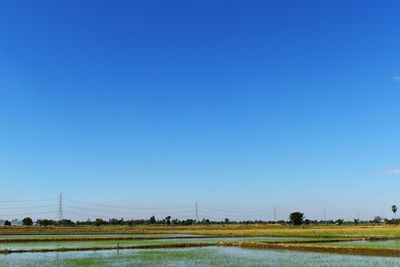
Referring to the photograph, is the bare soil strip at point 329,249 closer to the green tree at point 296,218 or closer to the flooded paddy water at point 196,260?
the flooded paddy water at point 196,260

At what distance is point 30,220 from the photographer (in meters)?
125

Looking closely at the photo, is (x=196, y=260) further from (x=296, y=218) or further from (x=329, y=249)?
(x=296, y=218)

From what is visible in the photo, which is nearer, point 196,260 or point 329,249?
point 196,260

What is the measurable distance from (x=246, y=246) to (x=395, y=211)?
121844 millimetres

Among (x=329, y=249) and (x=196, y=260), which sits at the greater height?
(x=196, y=260)

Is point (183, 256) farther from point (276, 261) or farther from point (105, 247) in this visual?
point (105, 247)

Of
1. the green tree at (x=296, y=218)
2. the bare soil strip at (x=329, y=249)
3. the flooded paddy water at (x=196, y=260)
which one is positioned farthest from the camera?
the green tree at (x=296, y=218)

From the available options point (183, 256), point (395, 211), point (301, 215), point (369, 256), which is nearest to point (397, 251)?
point (369, 256)

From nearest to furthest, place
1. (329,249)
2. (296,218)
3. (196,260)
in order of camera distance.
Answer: (196,260), (329,249), (296,218)

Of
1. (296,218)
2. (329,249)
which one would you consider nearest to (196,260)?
(329,249)

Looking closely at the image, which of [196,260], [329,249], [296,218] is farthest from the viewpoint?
[296,218]

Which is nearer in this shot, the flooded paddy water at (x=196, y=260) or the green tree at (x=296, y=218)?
the flooded paddy water at (x=196, y=260)

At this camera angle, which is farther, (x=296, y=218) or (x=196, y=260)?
(x=296, y=218)

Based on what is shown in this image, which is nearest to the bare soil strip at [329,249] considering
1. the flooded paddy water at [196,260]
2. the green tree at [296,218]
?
the flooded paddy water at [196,260]
